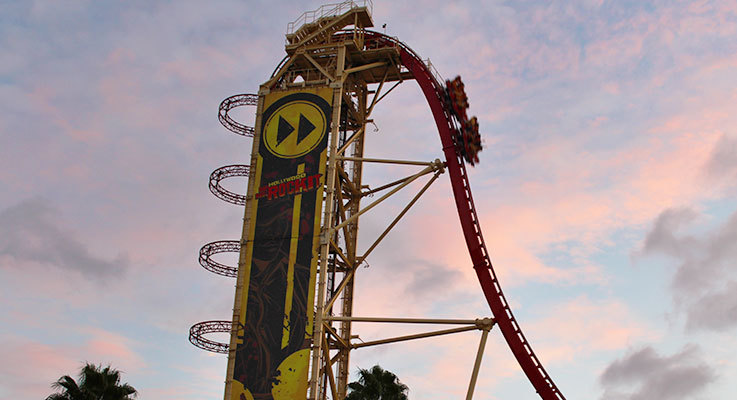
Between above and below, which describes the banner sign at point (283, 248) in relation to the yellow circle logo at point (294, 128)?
below

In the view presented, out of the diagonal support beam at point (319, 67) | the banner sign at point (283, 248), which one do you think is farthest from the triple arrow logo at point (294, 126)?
the diagonal support beam at point (319, 67)

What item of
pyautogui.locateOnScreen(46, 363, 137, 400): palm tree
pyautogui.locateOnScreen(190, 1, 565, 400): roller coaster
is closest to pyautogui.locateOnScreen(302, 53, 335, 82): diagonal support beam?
pyautogui.locateOnScreen(190, 1, 565, 400): roller coaster

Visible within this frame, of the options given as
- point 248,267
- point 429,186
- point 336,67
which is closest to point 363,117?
point 336,67

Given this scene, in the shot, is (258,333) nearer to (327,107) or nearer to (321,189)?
(321,189)

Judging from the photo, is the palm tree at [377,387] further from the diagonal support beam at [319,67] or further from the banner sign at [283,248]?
the diagonal support beam at [319,67]

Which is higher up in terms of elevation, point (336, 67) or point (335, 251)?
point (336, 67)

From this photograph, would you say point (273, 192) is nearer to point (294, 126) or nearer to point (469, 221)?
point (294, 126)

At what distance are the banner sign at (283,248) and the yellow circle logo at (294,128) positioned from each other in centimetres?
6

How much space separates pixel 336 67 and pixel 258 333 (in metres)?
15.9

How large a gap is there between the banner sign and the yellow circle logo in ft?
0.18

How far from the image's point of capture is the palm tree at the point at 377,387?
4038 cm

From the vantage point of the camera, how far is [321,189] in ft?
141

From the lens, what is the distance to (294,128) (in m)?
45.3

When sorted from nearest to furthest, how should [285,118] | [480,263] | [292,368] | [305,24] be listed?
[292,368] < [480,263] < [285,118] < [305,24]
